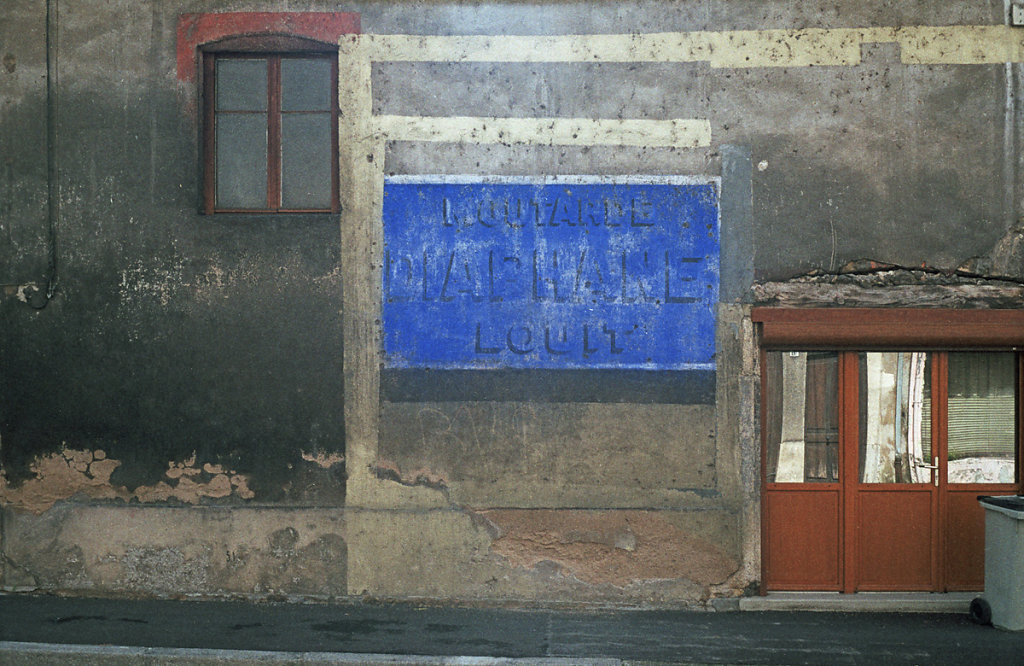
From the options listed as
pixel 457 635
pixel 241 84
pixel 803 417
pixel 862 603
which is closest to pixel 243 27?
pixel 241 84

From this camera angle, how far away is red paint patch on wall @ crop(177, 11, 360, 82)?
714cm

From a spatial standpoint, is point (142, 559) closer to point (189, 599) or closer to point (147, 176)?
point (189, 599)

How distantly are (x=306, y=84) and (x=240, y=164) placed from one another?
33.6 inches

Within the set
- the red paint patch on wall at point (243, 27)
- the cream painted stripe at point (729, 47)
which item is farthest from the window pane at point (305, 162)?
the cream painted stripe at point (729, 47)

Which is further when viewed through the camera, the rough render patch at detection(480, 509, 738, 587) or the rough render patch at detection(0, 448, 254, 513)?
the rough render patch at detection(0, 448, 254, 513)

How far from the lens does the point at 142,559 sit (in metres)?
7.19

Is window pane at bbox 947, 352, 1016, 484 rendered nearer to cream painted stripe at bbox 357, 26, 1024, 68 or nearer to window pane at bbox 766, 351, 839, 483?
window pane at bbox 766, 351, 839, 483

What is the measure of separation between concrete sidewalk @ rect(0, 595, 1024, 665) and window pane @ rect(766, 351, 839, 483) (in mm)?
1109

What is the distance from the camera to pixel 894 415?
7.21 m

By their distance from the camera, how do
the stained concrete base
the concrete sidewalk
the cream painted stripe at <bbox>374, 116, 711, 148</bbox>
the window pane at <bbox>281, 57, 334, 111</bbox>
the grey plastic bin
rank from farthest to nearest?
the window pane at <bbox>281, 57, 334, 111</bbox>, the cream painted stripe at <bbox>374, 116, 711, 148</bbox>, the stained concrete base, the grey plastic bin, the concrete sidewalk

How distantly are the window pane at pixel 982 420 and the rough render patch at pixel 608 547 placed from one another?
207 centimetres

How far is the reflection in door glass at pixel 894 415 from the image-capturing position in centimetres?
718

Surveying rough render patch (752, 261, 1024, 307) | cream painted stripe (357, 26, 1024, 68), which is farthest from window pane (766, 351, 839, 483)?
cream painted stripe (357, 26, 1024, 68)

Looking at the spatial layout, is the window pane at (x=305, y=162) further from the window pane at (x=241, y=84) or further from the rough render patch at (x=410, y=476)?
the rough render patch at (x=410, y=476)
